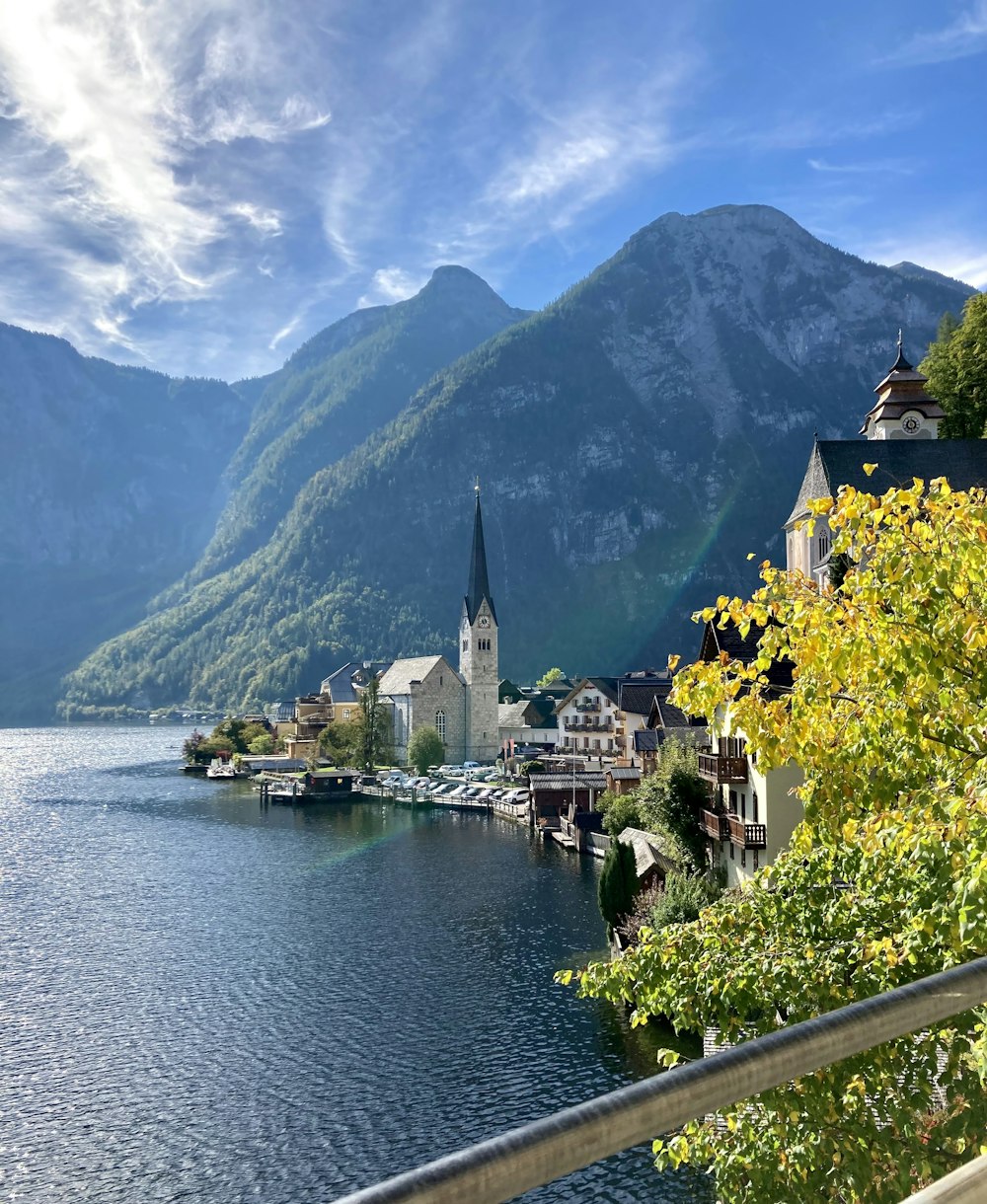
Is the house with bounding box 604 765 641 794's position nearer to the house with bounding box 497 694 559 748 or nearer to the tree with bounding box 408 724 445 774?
the tree with bounding box 408 724 445 774

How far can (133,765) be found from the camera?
14075 centimetres

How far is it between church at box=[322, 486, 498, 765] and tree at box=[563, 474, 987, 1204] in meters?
120

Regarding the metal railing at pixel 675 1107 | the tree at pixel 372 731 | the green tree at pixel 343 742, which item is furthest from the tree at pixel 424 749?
the metal railing at pixel 675 1107

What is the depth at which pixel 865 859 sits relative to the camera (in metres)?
9.46

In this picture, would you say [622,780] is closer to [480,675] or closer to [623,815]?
[623,815]

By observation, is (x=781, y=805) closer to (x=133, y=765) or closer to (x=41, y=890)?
(x=41, y=890)

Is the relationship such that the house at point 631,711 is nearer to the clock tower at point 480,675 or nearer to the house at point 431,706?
the clock tower at point 480,675

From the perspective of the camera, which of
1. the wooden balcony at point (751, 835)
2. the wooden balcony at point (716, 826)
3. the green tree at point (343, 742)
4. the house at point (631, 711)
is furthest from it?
the green tree at point (343, 742)

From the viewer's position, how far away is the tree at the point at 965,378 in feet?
231

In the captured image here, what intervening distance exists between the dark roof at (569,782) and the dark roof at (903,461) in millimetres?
31356

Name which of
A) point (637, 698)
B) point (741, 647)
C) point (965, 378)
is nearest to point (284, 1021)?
point (741, 647)

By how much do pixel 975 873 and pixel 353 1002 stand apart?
1292 inches

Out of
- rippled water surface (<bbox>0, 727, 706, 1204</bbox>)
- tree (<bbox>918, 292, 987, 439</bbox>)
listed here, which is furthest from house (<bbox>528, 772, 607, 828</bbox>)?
tree (<bbox>918, 292, 987, 439</bbox>)

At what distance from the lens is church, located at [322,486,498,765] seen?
5148 inches
